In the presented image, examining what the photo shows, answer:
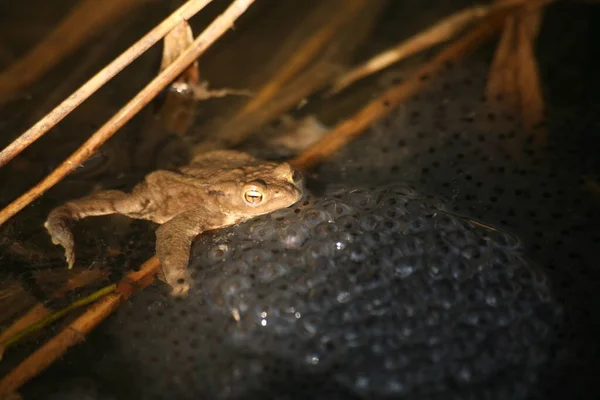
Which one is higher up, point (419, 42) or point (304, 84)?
point (419, 42)

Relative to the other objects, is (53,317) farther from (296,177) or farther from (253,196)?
(296,177)

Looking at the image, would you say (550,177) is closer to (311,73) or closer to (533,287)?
(533,287)

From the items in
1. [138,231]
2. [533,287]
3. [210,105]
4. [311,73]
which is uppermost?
[311,73]

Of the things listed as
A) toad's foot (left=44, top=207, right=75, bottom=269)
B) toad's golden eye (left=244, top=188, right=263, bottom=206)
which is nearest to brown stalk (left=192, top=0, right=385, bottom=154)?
toad's golden eye (left=244, top=188, right=263, bottom=206)

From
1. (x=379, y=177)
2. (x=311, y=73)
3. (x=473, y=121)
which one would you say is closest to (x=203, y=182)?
(x=379, y=177)

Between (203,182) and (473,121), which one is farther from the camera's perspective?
(473,121)

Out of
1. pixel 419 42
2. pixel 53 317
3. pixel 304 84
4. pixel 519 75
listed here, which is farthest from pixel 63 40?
pixel 519 75

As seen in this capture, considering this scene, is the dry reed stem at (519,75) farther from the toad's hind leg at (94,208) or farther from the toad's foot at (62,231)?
the toad's foot at (62,231)
